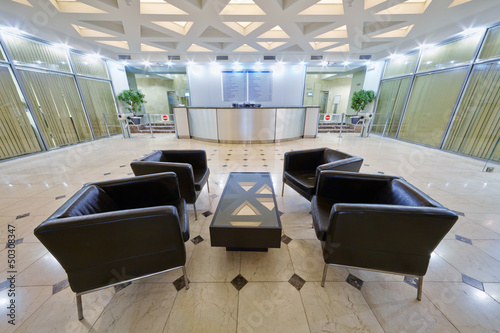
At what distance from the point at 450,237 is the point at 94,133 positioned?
1015 cm

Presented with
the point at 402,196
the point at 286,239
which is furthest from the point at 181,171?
the point at 402,196

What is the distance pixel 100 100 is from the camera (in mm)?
7098

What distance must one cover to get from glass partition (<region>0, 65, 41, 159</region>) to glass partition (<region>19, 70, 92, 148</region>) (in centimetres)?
25

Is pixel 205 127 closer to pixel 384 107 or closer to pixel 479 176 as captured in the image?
pixel 479 176

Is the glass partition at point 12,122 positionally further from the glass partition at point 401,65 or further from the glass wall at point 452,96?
the glass partition at point 401,65

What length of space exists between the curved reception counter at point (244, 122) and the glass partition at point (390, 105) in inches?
128

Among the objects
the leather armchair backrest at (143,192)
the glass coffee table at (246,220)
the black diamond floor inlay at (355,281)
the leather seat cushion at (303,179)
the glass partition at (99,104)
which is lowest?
the black diamond floor inlay at (355,281)

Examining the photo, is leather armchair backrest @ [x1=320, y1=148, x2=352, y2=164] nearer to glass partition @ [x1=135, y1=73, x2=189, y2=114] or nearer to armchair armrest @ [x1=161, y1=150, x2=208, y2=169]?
armchair armrest @ [x1=161, y1=150, x2=208, y2=169]

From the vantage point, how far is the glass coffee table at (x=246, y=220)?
1.40 meters

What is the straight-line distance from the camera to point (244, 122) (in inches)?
233

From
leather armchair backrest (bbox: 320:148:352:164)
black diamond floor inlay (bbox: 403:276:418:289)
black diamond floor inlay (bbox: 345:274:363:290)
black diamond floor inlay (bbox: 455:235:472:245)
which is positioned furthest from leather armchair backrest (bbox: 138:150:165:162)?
black diamond floor inlay (bbox: 455:235:472:245)

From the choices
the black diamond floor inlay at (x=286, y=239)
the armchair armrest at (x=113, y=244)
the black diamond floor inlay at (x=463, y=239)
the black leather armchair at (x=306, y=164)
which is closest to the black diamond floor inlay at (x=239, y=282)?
the armchair armrest at (x=113, y=244)

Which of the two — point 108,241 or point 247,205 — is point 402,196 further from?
point 108,241

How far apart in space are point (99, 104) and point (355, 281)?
9.83 metres
